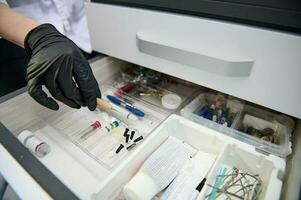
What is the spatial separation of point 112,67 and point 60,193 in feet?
1.48

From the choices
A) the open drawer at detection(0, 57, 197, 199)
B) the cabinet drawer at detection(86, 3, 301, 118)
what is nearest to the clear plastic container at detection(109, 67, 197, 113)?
the open drawer at detection(0, 57, 197, 199)

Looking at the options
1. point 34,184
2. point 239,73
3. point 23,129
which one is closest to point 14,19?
point 23,129

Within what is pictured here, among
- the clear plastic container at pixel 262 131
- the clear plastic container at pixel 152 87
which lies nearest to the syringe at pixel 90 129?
the clear plastic container at pixel 152 87

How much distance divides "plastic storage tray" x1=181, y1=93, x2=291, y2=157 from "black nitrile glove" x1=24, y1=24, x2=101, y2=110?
0.23m

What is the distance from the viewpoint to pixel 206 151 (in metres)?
0.45

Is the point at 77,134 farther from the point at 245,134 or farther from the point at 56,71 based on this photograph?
A: the point at 245,134

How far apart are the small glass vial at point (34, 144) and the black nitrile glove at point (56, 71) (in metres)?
0.08

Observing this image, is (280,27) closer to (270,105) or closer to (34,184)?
(270,105)

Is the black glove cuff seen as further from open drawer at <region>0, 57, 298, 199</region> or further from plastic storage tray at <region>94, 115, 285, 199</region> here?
plastic storage tray at <region>94, 115, 285, 199</region>

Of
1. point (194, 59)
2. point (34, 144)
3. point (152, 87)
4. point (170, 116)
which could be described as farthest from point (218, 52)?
point (34, 144)

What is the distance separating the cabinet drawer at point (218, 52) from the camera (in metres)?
0.35

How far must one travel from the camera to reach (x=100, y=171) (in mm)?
426

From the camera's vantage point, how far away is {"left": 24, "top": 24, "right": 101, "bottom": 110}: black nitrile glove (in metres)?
0.40

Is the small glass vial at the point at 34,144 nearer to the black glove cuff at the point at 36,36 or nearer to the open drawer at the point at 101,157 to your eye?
the open drawer at the point at 101,157
